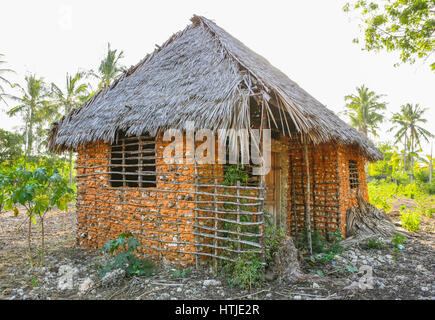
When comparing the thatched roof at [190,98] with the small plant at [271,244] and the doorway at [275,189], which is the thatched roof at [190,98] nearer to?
the doorway at [275,189]

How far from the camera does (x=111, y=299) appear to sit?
137 inches

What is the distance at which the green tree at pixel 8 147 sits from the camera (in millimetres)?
14583

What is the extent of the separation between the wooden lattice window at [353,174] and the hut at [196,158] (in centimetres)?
20

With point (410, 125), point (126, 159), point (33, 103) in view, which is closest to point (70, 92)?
point (33, 103)

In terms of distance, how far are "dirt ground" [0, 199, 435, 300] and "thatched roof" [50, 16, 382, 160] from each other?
2297mm


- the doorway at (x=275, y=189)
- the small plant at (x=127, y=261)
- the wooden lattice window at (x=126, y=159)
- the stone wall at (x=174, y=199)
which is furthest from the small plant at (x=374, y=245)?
the wooden lattice window at (x=126, y=159)

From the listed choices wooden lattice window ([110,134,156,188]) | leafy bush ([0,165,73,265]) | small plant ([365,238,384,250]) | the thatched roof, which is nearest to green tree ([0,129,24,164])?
the thatched roof

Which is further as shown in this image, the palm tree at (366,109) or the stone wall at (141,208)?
the palm tree at (366,109)

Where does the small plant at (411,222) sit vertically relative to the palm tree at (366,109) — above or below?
below

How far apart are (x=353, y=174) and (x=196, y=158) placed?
5.58 meters

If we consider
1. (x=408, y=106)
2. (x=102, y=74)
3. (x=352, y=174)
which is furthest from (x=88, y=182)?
(x=408, y=106)

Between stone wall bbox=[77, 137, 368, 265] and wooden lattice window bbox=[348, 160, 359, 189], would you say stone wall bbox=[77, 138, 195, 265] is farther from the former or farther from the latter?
wooden lattice window bbox=[348, 160, 359, 189]

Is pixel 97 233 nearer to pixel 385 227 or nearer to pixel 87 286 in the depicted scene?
pixel 87 286
